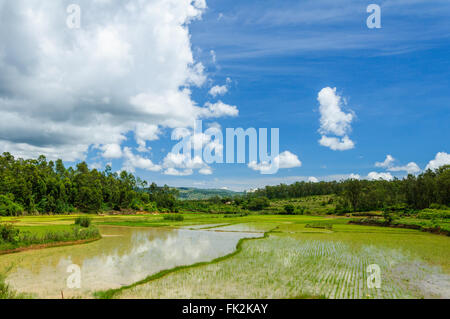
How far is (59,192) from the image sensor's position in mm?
70312

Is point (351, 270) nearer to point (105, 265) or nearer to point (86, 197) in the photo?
point (105, 265)

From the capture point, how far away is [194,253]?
19391 millimetres

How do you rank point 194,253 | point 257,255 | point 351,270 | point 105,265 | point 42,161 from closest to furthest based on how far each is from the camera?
point 351,270
point 105,265
point 257,255
point 194,253
point 42,161

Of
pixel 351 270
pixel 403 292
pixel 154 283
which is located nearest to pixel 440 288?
pixel 403 292

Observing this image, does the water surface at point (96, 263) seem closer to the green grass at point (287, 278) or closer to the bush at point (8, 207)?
the green grass at point (287, 278)

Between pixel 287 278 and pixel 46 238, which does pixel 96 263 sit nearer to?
pixel 46 238

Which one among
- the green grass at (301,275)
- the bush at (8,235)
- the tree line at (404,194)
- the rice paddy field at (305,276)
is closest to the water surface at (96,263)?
the rice paddy field at (305,276)

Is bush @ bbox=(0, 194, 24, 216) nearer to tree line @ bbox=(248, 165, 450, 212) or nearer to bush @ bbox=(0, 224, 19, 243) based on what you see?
bush @ bbox=(0, 224, 19, 243)

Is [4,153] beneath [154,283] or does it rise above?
above

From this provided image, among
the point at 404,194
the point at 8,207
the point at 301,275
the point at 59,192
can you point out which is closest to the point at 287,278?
the point at 301,275

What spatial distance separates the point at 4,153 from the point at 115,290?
94876 mm

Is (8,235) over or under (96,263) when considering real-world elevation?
over
